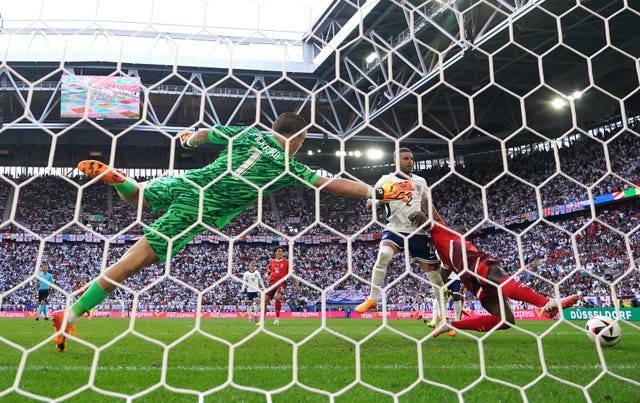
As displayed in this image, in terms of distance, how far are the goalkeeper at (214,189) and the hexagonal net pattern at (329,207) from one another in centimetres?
2

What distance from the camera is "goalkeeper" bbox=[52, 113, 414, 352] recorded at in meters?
2.66

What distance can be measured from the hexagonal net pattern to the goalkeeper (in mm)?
16

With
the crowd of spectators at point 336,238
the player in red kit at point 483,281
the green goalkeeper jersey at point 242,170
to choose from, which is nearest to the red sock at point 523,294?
the player in red kit at point 483,281

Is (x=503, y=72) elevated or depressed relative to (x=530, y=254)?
elevated

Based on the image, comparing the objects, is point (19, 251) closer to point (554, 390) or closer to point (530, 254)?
point (530, 254)

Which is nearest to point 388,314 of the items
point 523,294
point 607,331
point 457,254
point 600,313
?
point 600,313

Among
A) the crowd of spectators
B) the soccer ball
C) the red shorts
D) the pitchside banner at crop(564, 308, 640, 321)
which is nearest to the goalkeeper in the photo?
the red shorts

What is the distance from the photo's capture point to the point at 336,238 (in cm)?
2280

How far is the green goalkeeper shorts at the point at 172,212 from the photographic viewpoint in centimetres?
272

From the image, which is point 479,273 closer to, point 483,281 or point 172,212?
point 483,281

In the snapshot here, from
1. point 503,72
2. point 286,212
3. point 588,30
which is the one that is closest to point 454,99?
point 503,72

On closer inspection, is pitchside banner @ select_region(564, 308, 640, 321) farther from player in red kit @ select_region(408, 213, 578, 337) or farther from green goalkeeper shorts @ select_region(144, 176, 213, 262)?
green goalkeeper shorts @ select_region(144, 176, 213, 262)

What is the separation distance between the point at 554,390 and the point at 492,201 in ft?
71.6

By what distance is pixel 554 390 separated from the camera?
2.34 m
